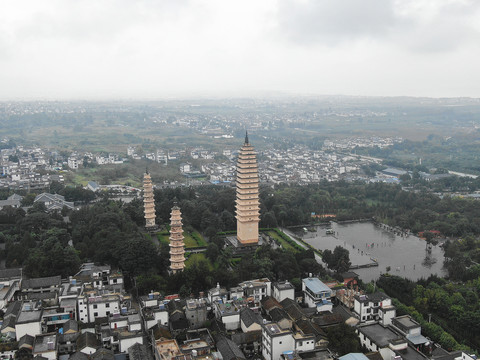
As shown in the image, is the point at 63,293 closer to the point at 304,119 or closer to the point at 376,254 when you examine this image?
the point at 376,254

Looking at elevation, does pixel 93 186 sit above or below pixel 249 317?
below

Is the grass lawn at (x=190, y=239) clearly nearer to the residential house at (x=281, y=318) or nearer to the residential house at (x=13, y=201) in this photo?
the residential house at (x=281, y=318)

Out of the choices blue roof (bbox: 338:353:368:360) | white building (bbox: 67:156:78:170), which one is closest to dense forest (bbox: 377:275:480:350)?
blue roof (bbox: 338:353:368:360)

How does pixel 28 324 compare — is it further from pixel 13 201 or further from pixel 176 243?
pixel 13 201

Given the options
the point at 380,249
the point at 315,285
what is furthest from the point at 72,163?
the point at 315,285

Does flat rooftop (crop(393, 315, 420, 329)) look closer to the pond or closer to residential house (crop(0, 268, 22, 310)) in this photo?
the pond

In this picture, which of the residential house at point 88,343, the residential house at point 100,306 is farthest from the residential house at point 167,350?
the residential house at point 100,306
